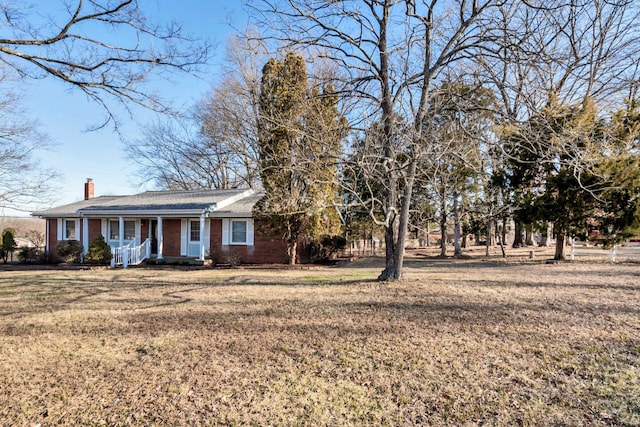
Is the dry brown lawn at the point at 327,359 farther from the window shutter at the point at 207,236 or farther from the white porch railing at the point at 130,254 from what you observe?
the window shutter at the point at 207,236

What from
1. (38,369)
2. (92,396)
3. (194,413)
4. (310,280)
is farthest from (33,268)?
(194,413)

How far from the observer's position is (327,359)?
423 cm

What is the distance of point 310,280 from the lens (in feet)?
33.8

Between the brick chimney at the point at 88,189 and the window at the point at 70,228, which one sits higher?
the brick chimney at the point at 88,189

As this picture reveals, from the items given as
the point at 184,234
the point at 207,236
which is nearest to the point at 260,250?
the point at 207,236

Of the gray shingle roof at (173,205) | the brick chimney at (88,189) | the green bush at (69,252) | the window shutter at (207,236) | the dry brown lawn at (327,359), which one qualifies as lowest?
the dry brown lawn at (327,359)

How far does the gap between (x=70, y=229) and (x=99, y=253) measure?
5523 millimetres

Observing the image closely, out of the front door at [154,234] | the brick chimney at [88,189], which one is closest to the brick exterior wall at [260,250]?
the front door at [154,234]

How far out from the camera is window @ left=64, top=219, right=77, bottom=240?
19.1 meters

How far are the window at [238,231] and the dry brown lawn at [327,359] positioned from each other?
885 cm

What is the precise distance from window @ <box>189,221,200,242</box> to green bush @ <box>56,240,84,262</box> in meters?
5.03

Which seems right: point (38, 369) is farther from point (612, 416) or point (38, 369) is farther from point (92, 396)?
point (612, 416)

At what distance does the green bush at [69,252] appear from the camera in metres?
16.4

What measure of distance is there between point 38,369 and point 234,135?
22048 mm
